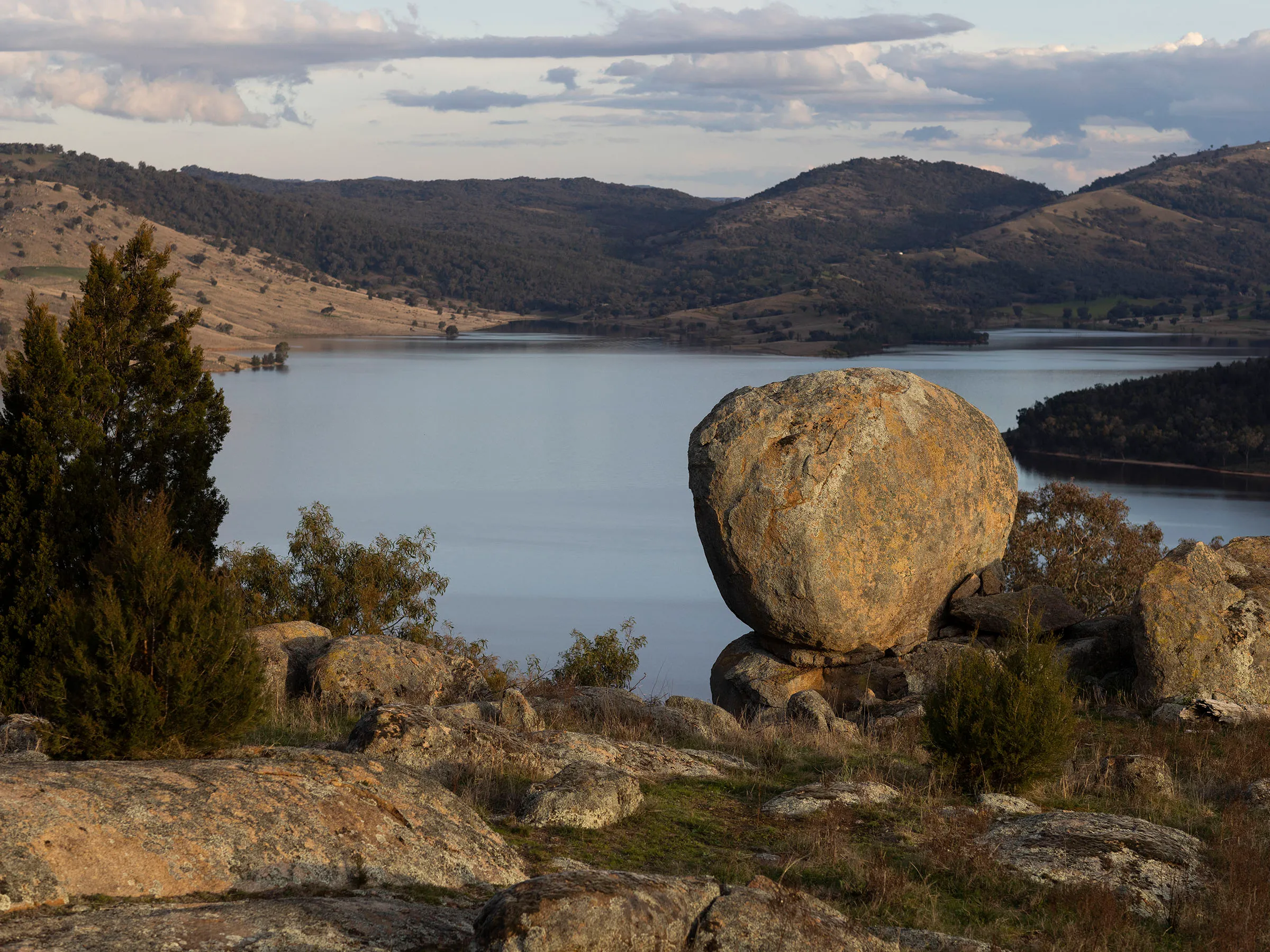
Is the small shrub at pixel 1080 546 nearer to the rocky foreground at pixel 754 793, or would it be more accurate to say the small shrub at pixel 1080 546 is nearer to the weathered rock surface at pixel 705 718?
the rocky foreground at pixel 754 793

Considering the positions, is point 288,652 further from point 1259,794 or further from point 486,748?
point 1259,794

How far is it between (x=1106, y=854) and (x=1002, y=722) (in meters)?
1.90

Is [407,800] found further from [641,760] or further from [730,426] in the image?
[730,426]

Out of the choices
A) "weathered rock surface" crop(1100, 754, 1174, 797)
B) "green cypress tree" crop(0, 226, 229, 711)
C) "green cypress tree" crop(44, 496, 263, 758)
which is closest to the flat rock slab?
"green cypress tree" crop(44, 496, 263, 758)

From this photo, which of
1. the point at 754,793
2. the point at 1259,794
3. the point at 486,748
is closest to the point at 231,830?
the point at 486,748

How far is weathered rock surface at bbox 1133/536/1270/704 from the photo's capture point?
41.9 feet

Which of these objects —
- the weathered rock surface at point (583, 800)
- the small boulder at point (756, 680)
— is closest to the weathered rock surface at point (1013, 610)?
the small boulder at point (756, 680)

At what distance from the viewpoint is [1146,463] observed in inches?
2982

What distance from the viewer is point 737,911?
4.60 meters

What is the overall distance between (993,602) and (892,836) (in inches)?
378

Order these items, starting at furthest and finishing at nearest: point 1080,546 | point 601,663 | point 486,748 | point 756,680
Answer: point 1080,546 → point 601,663 → point 756,680 → point 486,748

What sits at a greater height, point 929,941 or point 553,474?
point 929,941

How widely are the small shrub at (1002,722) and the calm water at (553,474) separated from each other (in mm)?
16711

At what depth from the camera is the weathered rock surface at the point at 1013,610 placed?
15.2 metres
